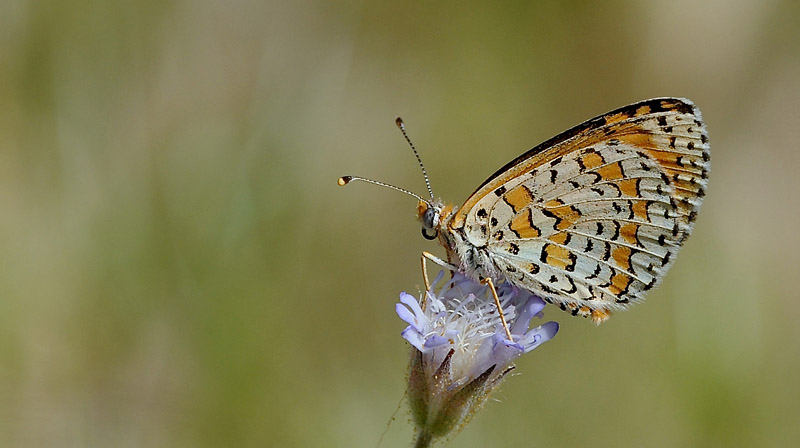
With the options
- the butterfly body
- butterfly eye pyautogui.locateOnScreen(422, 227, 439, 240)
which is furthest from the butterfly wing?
butterfly eye pyautogui.locateOnScreen(422, 227, 439, 240)

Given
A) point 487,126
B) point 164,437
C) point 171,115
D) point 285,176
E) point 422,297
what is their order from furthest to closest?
point 487,126
point 171,115
point 285,176
point 164,437
point 422,297

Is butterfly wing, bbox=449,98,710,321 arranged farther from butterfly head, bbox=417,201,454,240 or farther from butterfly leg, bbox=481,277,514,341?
butterfly leg, bbox=481,277,514,341

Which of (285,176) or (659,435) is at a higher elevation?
(285,176)

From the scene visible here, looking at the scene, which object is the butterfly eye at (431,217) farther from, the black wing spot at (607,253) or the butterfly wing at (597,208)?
the black wing spot at (607,253)

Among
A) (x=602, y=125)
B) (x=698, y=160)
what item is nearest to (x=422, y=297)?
(x=602, y=125)

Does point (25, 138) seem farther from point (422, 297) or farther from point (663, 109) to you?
point (663, 109)

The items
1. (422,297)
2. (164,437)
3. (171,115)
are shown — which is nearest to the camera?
(422,297)

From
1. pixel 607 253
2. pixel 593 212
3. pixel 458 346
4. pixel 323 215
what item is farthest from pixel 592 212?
pixel 323 215
